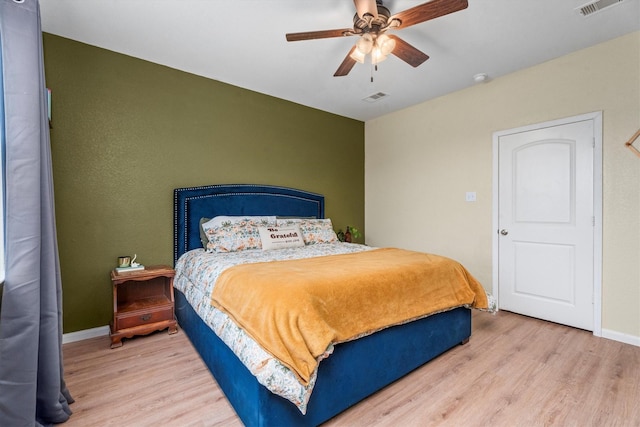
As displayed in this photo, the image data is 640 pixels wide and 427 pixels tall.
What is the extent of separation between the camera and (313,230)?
Result: 358 cm

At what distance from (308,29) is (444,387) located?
2807mm

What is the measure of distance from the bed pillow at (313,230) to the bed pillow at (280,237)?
0.46 ft

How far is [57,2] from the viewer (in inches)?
84.2

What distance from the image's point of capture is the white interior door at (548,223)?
2.79m

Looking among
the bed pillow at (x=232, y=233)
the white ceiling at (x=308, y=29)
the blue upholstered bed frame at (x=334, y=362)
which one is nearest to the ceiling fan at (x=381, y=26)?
the white ceiling at (x=308, y=29)

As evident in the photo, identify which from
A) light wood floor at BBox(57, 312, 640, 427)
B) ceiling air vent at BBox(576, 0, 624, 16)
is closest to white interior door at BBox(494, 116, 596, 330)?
light wood floor at BBox(57, 312, 640, 427)

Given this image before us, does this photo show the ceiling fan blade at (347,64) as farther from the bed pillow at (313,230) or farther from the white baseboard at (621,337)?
the white baseboard at (621,337)

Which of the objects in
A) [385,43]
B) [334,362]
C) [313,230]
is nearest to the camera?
[334,362]

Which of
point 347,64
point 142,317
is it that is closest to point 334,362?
point 142,317

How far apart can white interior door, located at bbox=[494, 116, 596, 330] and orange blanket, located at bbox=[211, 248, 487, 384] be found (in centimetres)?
119

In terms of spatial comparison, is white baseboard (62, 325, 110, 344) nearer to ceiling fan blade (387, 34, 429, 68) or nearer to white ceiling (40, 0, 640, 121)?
white ceiling (40, 0, 640, 121)

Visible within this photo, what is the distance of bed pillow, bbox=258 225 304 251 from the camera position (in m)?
3.11

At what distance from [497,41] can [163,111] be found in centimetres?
322

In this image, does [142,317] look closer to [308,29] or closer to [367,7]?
[308,29]
